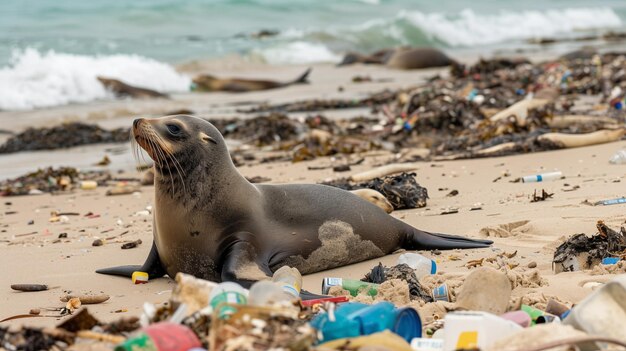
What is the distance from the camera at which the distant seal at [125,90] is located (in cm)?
1952

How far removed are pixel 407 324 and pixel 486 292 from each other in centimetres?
65

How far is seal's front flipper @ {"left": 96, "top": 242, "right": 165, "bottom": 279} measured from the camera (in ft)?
17.8

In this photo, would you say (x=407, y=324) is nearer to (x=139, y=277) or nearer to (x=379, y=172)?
(x=139, y=277)

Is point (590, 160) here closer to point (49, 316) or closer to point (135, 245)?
point (135, 245)

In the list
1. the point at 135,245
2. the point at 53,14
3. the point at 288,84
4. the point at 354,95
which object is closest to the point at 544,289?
the point at 135,245

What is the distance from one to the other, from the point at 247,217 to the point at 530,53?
23569mm

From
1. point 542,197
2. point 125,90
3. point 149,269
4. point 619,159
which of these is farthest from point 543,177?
point 125,90

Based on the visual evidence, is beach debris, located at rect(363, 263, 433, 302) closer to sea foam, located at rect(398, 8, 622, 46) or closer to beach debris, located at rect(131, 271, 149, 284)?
beach debris, located at rect(131, 271, 149, 284)

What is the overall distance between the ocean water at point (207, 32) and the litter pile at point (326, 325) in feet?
50.9

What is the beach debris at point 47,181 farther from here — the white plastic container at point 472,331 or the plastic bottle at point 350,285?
the white plastic container at point 472,331

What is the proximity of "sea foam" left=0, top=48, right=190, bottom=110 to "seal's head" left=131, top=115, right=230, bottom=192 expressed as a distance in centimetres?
1328

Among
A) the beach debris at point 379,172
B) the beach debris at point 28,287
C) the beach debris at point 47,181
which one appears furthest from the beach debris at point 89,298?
the beach debris at point 47,181

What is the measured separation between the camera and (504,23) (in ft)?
134

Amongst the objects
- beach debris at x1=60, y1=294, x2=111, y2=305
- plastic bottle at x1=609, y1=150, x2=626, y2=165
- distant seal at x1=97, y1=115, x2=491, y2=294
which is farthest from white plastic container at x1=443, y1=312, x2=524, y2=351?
plastic bottle at x1=609, y1=150, x2=626, y2=165
